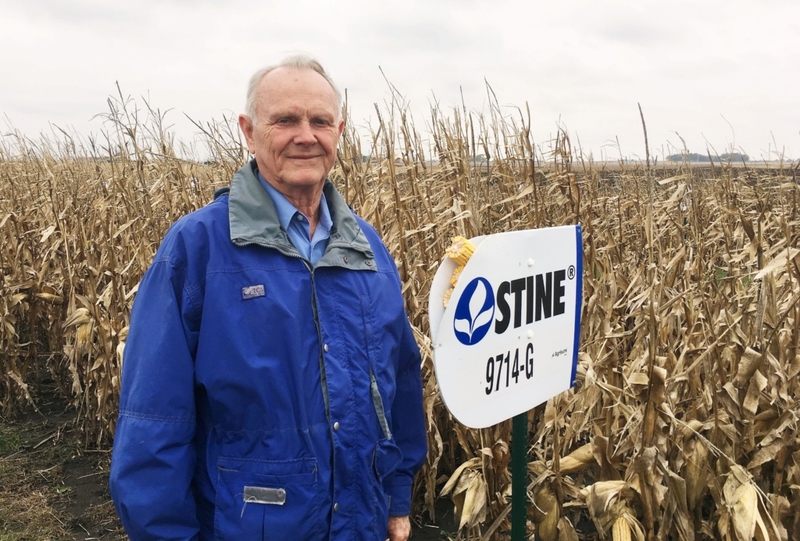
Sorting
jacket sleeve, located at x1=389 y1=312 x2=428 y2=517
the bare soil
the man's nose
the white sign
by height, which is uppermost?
the man's nose

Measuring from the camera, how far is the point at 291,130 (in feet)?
5.18

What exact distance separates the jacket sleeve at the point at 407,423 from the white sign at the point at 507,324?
40cm

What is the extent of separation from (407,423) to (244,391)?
639mm

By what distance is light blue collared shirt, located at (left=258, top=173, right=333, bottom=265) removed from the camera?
157 centimetres

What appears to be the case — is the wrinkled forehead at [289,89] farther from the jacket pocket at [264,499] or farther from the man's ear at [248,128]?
the jacket pocket at [264,499]

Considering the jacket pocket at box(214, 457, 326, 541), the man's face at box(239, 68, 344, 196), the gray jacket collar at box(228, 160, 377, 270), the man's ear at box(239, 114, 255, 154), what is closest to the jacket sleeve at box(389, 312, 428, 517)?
the gray jacket collar at box(228, 160, 377, 270)

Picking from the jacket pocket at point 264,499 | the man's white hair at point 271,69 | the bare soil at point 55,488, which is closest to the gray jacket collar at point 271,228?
the man's white hair at point 271,69

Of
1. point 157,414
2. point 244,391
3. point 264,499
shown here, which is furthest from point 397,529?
point 157,414

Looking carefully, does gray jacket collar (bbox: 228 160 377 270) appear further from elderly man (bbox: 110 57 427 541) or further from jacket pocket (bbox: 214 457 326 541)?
jacket pocket (bbox: 214 457 326 541)

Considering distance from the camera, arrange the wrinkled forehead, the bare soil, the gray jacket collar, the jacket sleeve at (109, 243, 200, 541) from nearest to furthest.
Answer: the jacket sleeve at (109, 243, 200, 541), the gray jacket collar, the wrinkled forehead, the bare soil

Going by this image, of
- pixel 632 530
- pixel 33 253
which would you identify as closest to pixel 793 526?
pixel 632 530

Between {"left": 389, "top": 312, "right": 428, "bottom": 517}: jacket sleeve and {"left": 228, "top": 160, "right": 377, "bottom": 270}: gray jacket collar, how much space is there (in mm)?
337

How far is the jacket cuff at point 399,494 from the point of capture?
6.09ft

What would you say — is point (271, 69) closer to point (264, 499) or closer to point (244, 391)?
point (244, 391)
